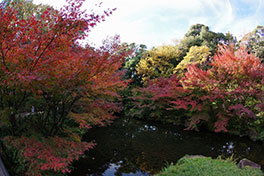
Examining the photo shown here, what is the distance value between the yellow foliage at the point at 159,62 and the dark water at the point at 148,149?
20.8 ft

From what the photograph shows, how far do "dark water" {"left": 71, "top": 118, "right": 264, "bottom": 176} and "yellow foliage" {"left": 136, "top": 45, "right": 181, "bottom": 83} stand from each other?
6332mm

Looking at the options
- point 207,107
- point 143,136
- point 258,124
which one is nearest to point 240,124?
point 258,124

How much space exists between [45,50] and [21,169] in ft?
8.70

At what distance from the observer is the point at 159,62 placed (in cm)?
1622

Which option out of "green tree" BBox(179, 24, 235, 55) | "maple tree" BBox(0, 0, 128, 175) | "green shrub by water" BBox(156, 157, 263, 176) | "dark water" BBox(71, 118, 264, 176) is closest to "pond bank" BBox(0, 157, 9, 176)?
"maple tree" BBox(0, 0, 128, 175)

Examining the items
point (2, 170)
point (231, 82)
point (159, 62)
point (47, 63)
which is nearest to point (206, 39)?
point (159, 62)

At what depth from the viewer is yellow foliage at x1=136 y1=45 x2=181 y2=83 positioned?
15.6 metres

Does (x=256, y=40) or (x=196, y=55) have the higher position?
(x=256, y=40)

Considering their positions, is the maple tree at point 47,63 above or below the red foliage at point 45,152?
above

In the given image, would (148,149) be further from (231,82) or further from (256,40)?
(256,40)

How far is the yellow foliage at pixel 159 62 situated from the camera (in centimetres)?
1565

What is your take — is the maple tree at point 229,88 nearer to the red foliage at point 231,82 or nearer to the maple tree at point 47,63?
the red foliage at point 231,82

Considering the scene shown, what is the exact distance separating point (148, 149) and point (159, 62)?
33.3 ft

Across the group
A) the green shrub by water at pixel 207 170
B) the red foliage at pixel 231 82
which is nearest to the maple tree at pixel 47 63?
the green shrub by water at pixel 207 170
